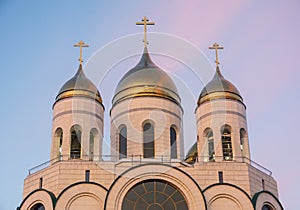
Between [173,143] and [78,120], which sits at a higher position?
[78,120]

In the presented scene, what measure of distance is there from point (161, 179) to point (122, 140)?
439 centimetres

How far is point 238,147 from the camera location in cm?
2441

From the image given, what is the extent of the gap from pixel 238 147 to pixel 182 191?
14.5 feet

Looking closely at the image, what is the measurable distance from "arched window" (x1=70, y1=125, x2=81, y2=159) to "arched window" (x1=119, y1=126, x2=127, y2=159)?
195 cm

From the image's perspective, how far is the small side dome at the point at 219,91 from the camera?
25344 mm

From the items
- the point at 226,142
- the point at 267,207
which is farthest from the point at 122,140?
the point at 267,207

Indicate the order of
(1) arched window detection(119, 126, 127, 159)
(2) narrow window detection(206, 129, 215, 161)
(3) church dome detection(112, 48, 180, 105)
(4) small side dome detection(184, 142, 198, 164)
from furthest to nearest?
(4) small side dome detection(184, 142, 198, 164) < (3) church dome detection(112, 48, 180, 105) < (2) narrow window detection(206, 129, 215, 161) < (1) arched window detection(119, 126, 127, 159)

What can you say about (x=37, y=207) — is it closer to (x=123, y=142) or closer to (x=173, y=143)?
(x=123, y=142)

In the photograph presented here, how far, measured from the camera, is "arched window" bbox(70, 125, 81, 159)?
24.6m

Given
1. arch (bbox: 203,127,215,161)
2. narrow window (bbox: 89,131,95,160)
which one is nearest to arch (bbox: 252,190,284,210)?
arch (bbox: 203,127,215,161)

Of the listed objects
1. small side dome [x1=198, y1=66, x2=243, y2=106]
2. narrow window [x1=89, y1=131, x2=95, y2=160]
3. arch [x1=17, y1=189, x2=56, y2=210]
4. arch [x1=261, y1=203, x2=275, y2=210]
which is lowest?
arch [x1=261, y1=203, x2=275, y2=210]

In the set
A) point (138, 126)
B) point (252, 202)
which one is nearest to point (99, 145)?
Result: point (138, 126)

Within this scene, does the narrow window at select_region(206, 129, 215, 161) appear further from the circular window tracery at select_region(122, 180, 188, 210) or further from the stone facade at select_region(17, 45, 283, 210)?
the circular window tracery at select_region(122, 180, 188, 210)

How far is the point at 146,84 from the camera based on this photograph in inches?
1025
